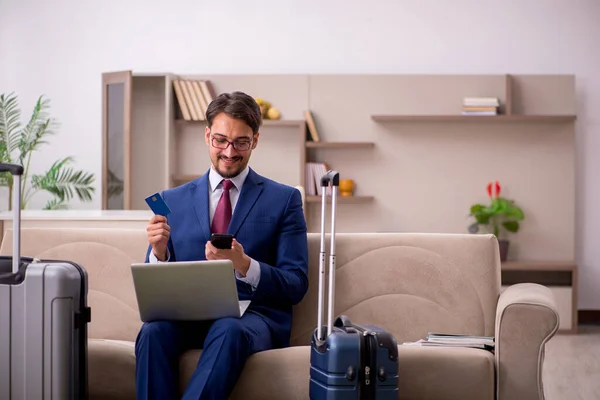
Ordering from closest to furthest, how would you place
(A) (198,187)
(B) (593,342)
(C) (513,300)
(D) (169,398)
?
(D) (169,398) < (C) (513,300) < (A) (198,187) < (B) (593,342)

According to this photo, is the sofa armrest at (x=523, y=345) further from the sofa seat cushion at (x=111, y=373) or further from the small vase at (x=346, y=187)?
the small vase at (x=346, y=187)

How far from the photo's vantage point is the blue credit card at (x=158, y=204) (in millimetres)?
2682

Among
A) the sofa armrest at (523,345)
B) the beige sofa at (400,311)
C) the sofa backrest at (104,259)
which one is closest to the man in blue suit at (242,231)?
the beige sofa at (400,311)

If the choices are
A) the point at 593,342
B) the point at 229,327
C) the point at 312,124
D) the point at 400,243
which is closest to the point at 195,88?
the point at 312,124

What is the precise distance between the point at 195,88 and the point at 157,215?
4.21 metres

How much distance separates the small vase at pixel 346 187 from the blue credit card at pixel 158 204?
4154 millimetres

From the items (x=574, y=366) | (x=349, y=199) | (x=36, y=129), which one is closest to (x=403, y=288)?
(x=574, y=366)

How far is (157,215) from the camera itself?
2766mm

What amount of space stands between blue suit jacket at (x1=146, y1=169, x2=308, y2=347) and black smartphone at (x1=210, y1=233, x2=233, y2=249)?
0.22 m

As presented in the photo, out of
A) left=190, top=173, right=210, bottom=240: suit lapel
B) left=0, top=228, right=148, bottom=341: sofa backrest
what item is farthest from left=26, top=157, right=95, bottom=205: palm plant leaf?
left=190, top=173, right=210, bottom=240: suit lapel

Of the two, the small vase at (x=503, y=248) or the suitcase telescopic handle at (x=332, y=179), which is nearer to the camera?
the suitcase telescopic handle at (x=332, y=179)

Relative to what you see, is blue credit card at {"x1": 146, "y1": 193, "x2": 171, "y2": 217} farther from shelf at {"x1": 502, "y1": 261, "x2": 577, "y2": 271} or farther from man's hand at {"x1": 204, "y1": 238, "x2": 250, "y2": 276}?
shelf at {"x1": 502, "y1": 261, "x2": 577, "y2": 271}

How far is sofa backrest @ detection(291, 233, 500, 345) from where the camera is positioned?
122 inches

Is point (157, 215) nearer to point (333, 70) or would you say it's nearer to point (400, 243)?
point (400, 243)
